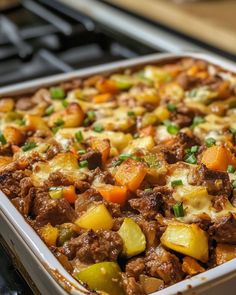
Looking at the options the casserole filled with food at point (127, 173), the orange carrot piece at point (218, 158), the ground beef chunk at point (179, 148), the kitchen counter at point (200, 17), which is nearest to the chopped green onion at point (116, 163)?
the casserole filled with food at point (127, 173)

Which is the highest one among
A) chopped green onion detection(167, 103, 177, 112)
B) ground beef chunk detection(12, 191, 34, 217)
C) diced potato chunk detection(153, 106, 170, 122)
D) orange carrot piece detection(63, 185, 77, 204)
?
chopped green onion detection(167, 103, 177, 112)

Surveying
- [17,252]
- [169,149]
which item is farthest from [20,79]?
[17,252]

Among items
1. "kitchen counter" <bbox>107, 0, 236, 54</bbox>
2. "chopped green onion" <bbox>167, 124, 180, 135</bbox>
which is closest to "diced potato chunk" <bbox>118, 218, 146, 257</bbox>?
"chopped green onion" <bbox>167, 124, 180, 135</bbox>

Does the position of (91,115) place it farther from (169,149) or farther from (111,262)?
(111,262)

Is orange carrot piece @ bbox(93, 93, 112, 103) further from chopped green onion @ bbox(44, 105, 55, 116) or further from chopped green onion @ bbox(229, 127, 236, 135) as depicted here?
chopped green onion @ bbox(229, 127, 236, 135)

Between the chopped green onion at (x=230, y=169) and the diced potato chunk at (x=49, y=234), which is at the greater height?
the chopped green onion at (x=230, y=169)

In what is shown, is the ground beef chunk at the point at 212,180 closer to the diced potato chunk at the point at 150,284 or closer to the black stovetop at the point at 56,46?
the diced potato chunk at the point at 150,284

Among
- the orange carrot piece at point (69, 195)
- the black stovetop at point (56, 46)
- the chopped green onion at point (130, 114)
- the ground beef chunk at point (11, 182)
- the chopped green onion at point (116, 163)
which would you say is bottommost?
the black stovetop at point (56, 46)
